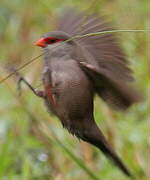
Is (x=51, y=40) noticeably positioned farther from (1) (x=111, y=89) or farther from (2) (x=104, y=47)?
(1) (x=111, y=89)

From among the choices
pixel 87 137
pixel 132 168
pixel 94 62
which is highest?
pixel 94 62

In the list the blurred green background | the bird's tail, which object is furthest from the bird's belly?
the blurred green background

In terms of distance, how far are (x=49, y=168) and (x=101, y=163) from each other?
373 mm

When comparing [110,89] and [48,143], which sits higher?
[110,89]

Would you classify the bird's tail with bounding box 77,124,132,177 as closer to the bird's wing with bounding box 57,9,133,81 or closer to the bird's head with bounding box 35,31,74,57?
the bird's wing with bounding box 57,9,133,81

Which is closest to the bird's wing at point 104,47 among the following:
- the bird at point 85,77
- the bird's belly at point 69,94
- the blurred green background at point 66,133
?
the bird at point 85,77

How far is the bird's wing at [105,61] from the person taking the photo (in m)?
3.29

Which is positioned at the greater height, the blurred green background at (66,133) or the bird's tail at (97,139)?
the bird's tail at (97,139)

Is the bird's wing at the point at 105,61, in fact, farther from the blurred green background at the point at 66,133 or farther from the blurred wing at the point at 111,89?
the blurred green background at the point at 66,133

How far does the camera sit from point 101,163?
16.6 feet

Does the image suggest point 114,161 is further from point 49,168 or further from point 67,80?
point 49,168

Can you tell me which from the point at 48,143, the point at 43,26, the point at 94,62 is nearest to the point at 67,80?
the point at 94,62

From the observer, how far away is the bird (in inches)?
129

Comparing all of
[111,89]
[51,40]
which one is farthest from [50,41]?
[111,89]
